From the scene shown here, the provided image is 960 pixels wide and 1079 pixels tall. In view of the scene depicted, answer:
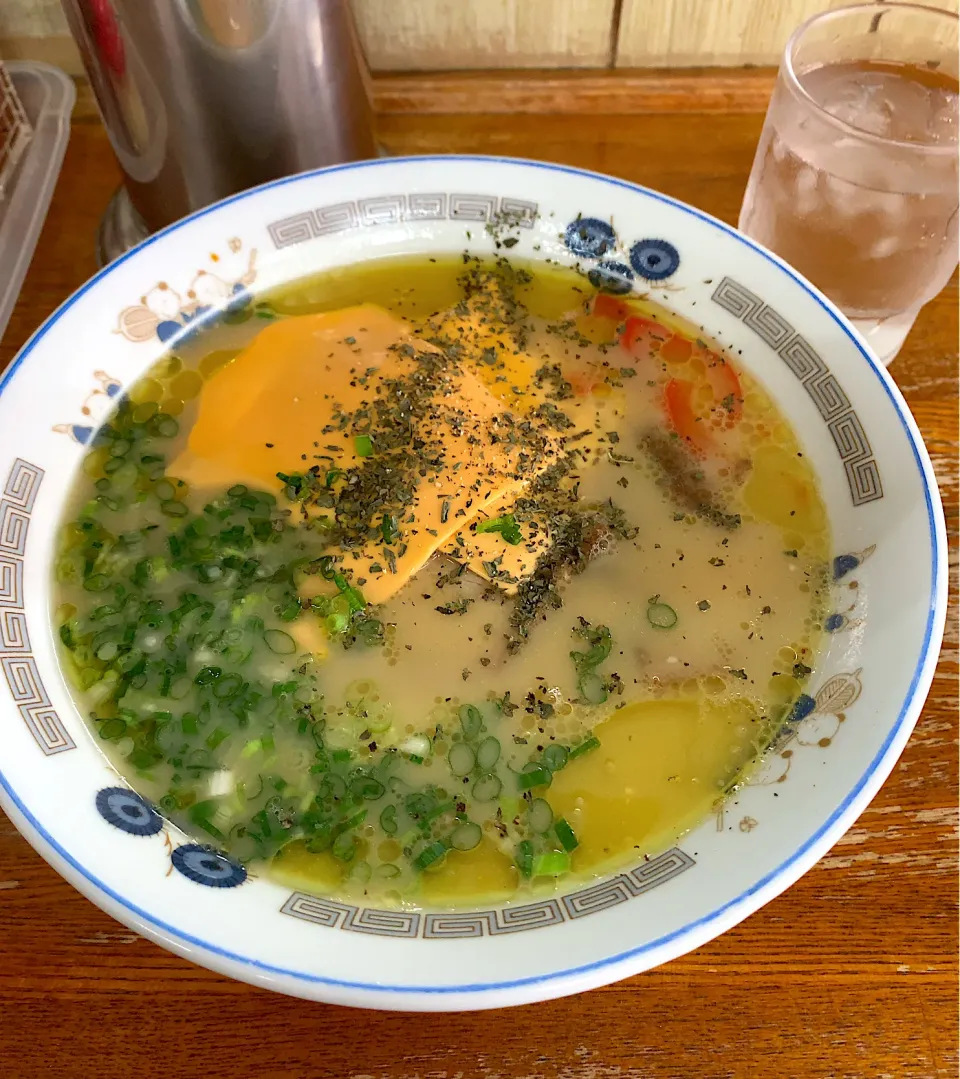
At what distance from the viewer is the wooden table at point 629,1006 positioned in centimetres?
97

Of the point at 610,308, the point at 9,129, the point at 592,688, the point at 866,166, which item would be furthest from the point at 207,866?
the point at 9,129

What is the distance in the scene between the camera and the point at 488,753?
113 centimetres

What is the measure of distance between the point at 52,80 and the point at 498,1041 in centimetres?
189

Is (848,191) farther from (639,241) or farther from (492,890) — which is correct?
(492,890)

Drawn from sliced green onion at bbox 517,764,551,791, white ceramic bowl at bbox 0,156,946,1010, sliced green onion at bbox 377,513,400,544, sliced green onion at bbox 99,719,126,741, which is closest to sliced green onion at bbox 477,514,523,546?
sliced green onion at bbox 377,513,400,544

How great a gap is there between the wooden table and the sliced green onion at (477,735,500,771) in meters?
0.28

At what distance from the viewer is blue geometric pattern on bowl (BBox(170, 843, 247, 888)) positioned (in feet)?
3.15

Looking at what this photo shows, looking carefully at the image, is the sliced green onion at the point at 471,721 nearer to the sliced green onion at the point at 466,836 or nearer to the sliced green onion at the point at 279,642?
the sliced green onion at the point at 466,836

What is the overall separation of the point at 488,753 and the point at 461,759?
4 cm

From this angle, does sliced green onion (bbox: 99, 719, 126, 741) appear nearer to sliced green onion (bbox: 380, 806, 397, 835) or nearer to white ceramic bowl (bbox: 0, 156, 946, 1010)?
white ceramic bowl (bbox: 0, 156, 946, 1010)

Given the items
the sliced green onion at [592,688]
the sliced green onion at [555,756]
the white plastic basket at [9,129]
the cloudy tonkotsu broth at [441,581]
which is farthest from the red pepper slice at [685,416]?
the white plastic basket at [9,129]

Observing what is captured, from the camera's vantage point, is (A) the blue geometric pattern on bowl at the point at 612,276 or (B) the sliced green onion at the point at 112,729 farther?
(A) the blue geometric pattern on bowl at the point at 612,276

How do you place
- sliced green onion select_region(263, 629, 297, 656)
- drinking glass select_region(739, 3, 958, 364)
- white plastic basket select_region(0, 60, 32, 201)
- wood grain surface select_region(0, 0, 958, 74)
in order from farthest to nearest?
A: 1. wood grain surface select_region(0, 0, 958, 74)
2. white plastic basket select_region(0, 60, 32, 201)
3. drinking glass select_region(739, 3, 958, 364)
4. sliced green onion select_region(263, 629, 297, 656)

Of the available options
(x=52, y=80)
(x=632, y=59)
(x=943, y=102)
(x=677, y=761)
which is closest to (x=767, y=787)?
(x=677, y=761)
